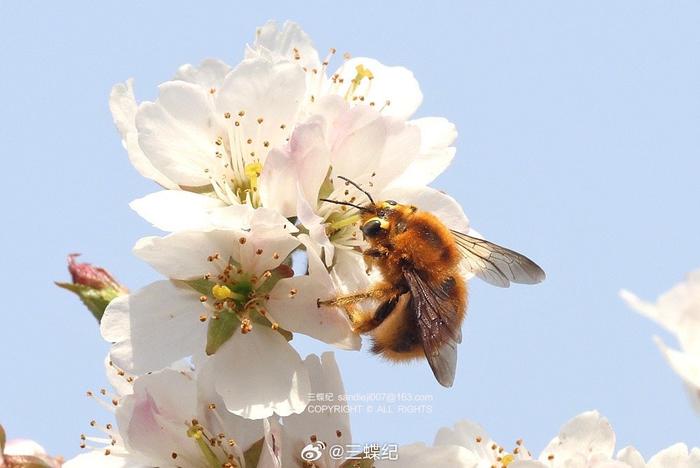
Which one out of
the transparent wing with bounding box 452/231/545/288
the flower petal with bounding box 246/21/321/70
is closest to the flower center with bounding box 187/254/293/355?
the transparent wing with bounding box 452/231/545/288

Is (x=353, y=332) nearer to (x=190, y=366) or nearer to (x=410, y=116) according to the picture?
(x=190, y=366)

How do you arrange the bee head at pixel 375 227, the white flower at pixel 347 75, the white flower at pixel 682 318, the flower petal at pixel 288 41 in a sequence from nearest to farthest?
the white flower at pixel 682 318 < the bee head at pixel 375 227 < the white flower at pixel 347 75 < the flower petal at pixel 288 41

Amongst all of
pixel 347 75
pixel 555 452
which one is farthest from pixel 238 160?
pixel 555 452

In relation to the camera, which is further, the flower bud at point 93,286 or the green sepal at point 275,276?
the flower bud at point 93,286

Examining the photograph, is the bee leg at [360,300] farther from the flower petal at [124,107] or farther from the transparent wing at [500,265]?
the flower petal at [124,107]

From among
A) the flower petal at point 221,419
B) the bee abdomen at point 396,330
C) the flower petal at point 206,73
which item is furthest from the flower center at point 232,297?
the flower petal at point 206,73

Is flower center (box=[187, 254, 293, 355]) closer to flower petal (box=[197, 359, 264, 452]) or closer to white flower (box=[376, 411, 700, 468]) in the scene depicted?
flower petal (box=[197, 359, 264, 452])
